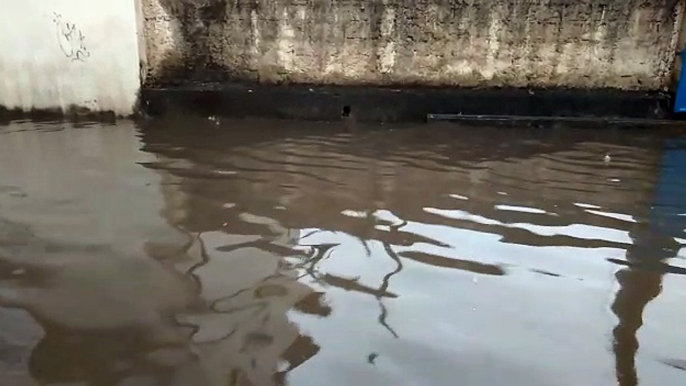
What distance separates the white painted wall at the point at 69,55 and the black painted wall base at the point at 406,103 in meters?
0.45

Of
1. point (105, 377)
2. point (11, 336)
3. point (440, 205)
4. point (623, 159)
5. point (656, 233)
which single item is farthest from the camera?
point (623, 159)

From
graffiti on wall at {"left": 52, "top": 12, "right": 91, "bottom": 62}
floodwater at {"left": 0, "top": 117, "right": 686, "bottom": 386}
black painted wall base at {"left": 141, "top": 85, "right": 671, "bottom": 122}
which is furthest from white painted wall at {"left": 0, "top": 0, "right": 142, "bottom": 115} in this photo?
floodwater at {"left": 0, "top": 117, "right": 686, "bottom": 386}

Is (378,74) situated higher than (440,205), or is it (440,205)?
(378,74)

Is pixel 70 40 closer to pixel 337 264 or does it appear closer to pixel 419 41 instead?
pixel 419 41

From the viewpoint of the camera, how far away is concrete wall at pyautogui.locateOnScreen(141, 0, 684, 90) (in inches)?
261

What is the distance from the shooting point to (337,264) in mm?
3529

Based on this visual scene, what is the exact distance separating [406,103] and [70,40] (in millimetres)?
3156

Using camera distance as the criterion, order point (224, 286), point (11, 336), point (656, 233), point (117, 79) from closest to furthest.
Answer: point (11, 336)
point (224, 286)
point (656, 233)
point (117, 79)

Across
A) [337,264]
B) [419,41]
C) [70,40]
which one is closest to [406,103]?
[419,41]

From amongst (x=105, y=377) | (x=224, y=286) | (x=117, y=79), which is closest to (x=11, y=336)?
(x=105, y=377)

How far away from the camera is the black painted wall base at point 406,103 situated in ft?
22.2

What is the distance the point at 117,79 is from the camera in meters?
6.65

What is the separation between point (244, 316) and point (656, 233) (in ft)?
8.02

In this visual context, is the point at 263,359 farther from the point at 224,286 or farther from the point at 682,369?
the point at 682,369
